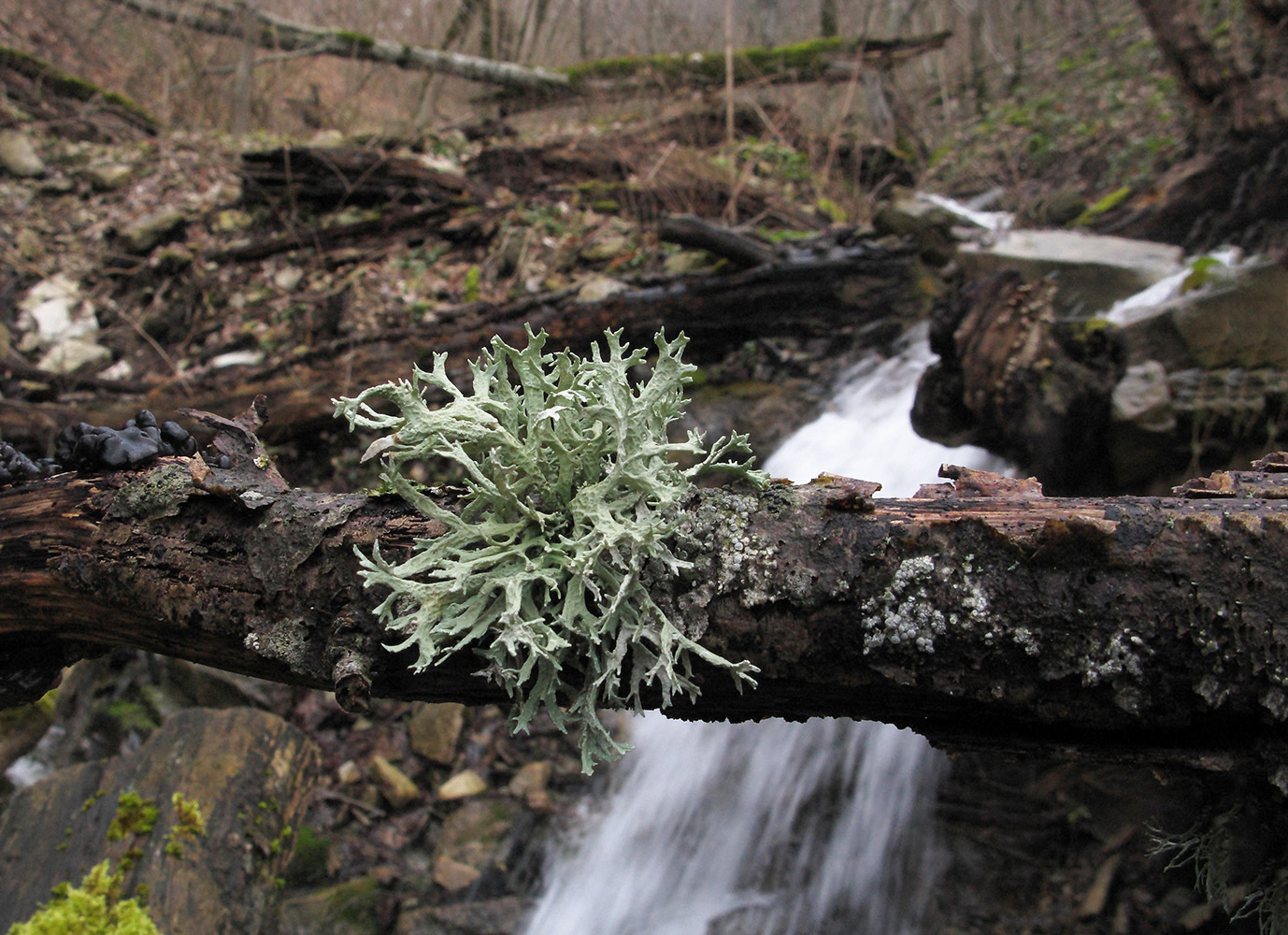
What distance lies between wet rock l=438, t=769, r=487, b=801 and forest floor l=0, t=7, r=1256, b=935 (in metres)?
0.02

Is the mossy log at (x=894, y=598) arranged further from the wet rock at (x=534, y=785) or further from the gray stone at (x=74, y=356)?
the gray stone at (x=74, y=356)

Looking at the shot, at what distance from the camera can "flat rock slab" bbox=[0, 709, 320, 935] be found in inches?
99.0

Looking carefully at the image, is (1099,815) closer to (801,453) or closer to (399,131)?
(801,453)

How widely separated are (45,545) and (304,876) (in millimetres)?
2376

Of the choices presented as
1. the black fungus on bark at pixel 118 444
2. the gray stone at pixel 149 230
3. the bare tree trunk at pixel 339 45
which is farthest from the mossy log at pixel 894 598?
the bare tree trunk at pixel 339 45

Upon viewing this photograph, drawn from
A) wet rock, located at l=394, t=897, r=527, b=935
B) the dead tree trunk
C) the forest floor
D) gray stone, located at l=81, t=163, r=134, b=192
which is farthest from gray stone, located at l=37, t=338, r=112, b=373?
the dead tree trunk

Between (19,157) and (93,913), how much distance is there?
24.4 feet

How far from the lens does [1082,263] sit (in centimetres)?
566

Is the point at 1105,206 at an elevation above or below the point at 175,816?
above

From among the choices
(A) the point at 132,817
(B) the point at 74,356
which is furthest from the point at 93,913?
(B) the point at 74,356

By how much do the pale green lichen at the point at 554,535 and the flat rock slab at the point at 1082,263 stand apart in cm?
471

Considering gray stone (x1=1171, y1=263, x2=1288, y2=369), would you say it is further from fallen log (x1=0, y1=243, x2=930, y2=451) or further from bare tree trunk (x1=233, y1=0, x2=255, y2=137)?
bare tree trunk (x1=233, y1=0, x2=255, y2=137)

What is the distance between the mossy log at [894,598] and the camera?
47.1 inches

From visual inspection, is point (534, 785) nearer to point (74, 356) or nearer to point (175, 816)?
point (175, 816)
